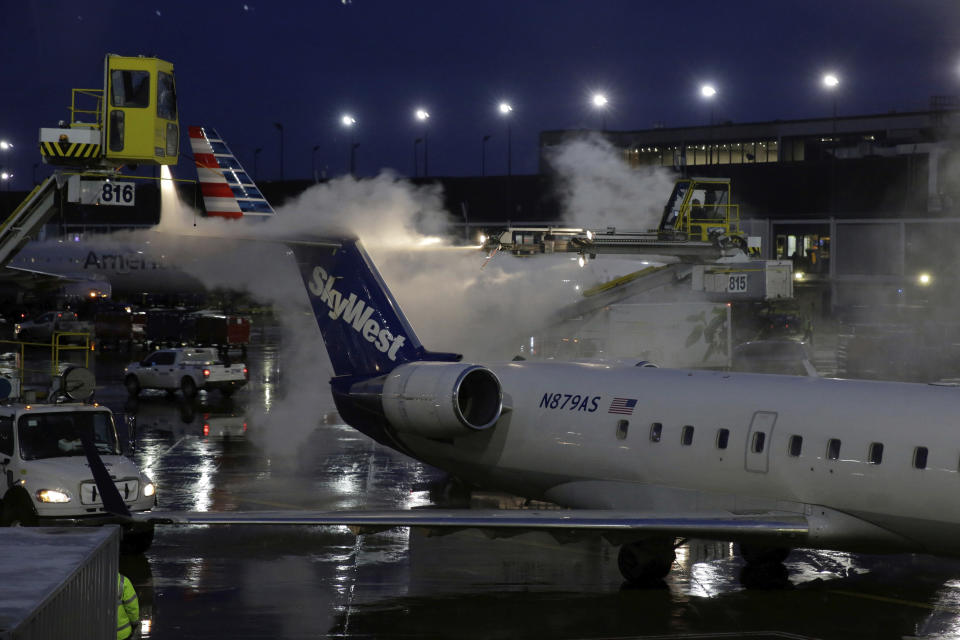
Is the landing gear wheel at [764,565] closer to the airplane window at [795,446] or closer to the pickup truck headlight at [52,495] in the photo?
the airplane window at [795,446]

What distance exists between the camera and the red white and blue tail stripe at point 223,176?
4569 centimetres

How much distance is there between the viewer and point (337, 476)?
26984 millimetres

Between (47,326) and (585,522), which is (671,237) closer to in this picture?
(585,522)

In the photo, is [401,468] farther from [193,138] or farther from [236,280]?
[193,138]

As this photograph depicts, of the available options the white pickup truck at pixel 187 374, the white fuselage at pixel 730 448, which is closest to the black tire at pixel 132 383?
the white pickup truck at pixel 187 374

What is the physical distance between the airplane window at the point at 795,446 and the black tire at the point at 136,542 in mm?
10626

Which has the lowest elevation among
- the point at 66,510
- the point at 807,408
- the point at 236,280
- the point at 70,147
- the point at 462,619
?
the point at 462,619

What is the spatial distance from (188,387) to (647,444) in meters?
29.9

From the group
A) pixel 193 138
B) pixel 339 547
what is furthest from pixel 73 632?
pixel 193 138

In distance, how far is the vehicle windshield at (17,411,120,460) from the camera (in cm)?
1828

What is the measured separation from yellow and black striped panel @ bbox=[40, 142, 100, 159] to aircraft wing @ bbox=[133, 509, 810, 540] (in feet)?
32.5

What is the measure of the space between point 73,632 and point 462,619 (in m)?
8.16

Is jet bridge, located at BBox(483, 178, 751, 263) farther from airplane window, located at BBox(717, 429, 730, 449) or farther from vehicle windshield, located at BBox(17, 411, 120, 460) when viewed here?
airplane window, located at BBox(717, 429, 730, 449)

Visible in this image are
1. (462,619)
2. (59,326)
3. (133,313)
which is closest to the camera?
(462,619)
